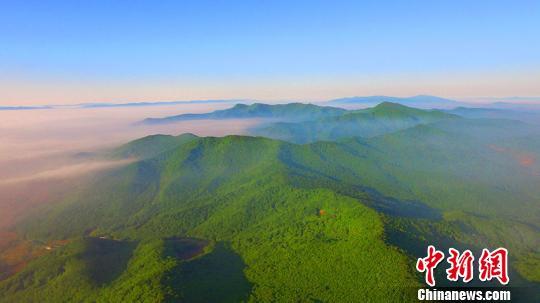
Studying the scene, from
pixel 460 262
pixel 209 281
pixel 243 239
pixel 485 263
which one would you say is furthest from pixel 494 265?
pixel 243 239

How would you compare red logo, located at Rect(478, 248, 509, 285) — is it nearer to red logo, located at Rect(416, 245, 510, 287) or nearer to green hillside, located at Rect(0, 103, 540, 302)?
red logo, located at Rect(416, 245, 510, 287)

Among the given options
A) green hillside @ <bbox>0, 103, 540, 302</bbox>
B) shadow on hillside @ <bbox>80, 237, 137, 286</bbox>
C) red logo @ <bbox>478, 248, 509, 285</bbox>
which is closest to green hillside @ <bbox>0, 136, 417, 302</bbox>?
green hillside @ <bbox>0, 103, 540, 302</bbox>

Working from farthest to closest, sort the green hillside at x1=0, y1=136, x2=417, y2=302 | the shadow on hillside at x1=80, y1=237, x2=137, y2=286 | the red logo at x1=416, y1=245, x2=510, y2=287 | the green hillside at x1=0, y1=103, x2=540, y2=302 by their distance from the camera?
the shadow on hillside at x1=80, y1=237, x2=137, y2=286 < the green hillside at x1=0, y1=103, x2=540, y2=302 < the green hillside at x1=0, y1=136, x2=417, y2=302 < the red logo at x1=416, y1=245, x2=510, y2=287

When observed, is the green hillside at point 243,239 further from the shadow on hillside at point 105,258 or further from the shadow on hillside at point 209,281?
the shadow on hillside at point 105,258

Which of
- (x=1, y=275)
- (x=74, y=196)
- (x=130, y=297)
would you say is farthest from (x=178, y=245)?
(x=74, y=196)

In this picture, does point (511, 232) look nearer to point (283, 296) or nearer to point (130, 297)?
point (283, 296)
